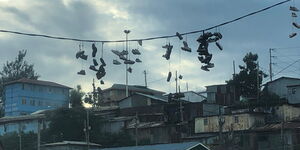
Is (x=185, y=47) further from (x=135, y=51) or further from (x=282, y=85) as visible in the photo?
(x=282, y=85)

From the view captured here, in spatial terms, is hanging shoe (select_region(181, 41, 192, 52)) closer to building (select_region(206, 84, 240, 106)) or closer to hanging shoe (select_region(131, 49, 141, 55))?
hanging shoe (select_region(131, 49, 141, 55))

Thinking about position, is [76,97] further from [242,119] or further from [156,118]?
[242,119]

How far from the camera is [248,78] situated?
224 ft

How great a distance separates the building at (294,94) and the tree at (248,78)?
20.1 feet

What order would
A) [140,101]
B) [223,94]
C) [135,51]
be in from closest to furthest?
[135,51], [223,94], [140,101]

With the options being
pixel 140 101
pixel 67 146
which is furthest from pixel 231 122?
pixel 140 101

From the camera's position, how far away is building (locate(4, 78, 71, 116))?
260 ft

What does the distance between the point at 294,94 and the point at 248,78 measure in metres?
7.85

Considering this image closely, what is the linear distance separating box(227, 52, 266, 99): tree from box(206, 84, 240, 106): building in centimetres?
96

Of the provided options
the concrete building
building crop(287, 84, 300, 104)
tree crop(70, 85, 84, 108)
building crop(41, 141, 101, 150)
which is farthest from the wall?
building crop(287, 84, 300, 104)

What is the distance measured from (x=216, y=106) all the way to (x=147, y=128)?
10.3 meters

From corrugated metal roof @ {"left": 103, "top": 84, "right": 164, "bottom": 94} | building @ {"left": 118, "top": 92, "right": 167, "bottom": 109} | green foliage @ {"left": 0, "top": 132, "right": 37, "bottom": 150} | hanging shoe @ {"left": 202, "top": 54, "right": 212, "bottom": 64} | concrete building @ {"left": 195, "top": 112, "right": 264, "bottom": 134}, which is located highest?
corrugated metal roof @ {"left": 103, "top": 84, "right": 164, "bottom": 94}

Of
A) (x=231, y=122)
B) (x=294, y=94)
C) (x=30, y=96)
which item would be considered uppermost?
(x=30, y=96)

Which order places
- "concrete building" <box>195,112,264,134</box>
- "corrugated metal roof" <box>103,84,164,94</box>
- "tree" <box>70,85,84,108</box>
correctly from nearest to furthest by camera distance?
1. "concrete building" <box>195,112,264,134</box>
2. "tree" <box>70,85,84,108</box>
3. "corrugated metal roof" <box>103,84,164,94</box>
